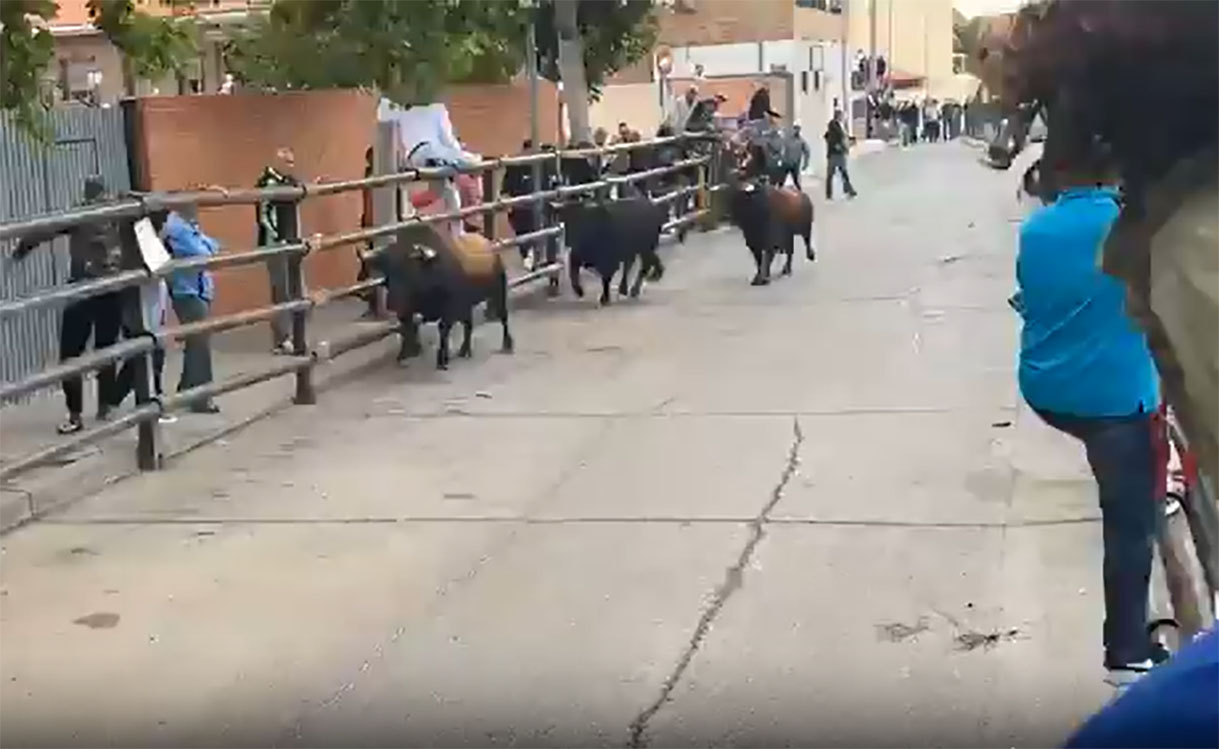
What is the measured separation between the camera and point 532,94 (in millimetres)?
18438

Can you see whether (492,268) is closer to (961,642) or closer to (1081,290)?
(961,642)


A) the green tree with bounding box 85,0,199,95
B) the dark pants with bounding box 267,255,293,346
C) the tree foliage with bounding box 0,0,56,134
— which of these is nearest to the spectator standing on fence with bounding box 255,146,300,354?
the dark pants with bounding box 267,255,293,346

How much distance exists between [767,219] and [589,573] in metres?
11.1

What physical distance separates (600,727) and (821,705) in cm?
64

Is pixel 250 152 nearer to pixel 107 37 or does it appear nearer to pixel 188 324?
pixel 188 324

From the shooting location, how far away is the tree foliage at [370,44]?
10.2 m

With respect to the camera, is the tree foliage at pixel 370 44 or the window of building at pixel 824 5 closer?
the tree foliage at pixel 370 44

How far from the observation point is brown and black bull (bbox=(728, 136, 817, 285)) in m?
17.9

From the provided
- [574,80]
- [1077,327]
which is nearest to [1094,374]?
[1077,327]

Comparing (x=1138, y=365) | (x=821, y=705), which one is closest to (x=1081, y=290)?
(x=1138, y=365)

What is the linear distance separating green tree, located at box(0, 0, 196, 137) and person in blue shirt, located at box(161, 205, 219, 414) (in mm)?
2034

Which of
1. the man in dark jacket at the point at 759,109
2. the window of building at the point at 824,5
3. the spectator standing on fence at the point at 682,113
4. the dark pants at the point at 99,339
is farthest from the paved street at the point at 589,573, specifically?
A: the window of building at the point at 824,5

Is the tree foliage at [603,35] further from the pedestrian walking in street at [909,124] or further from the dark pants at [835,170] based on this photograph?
the pedestrian walking in street at [909,124]

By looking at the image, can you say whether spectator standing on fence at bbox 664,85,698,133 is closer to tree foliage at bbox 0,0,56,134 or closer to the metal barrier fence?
the metal barrier fence
